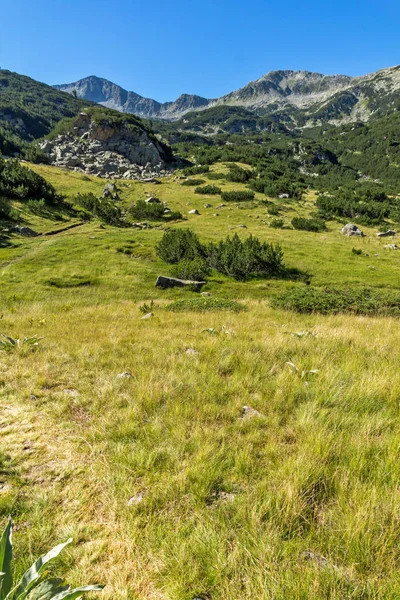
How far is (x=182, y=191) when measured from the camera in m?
61.6

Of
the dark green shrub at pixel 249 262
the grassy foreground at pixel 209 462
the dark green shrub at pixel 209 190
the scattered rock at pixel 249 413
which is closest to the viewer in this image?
the grassy foreground at pixel 209 462

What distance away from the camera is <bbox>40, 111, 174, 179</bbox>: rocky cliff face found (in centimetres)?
7962

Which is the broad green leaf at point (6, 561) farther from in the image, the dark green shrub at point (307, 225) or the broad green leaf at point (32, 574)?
the dark green shrub at point (307, 225)

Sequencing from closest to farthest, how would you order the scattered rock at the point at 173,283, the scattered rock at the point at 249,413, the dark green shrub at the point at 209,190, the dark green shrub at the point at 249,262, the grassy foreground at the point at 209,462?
the grassy foreground at the point at 209,462
the scattered rock at the point at 249,413
the scattered rock at the point at 173,283
the dark green shrub at the point at 249,262
the dark green shrub at the point at 209,190

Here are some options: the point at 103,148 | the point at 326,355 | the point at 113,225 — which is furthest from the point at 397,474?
the point at 103,148

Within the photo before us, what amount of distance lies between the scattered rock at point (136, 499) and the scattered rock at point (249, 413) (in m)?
1.83

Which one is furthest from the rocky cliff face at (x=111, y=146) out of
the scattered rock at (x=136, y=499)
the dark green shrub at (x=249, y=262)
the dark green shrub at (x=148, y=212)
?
the scattered rock at (x=136, y=499)

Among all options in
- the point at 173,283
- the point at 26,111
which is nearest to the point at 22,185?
the point at 173,283

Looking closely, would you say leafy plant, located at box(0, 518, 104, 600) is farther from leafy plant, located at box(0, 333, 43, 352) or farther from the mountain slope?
the mountain slope

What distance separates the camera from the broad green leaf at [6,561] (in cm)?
195

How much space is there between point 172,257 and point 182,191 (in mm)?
39585

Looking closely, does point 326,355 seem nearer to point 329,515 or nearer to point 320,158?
point 329,515

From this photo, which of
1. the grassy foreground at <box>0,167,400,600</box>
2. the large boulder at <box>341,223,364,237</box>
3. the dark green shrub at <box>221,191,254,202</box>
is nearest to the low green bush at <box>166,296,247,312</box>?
the grassy foreground at <box>0,167,400,600</box>

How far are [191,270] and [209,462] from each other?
20125mm
